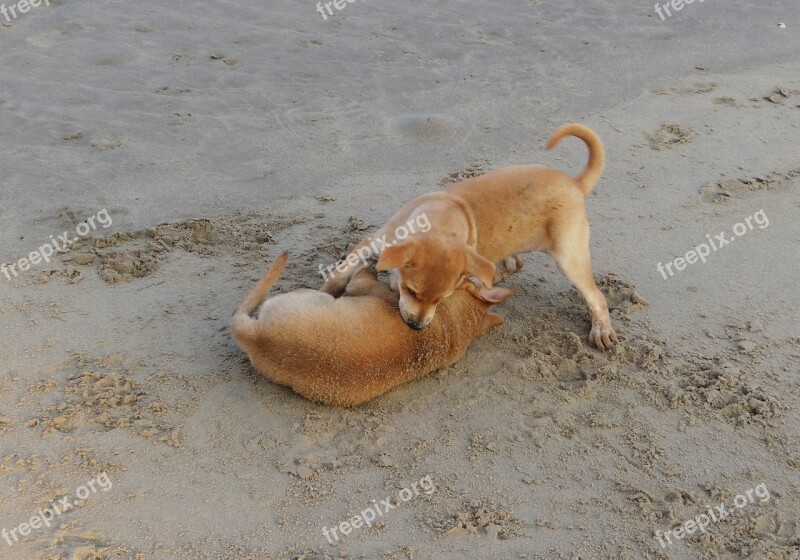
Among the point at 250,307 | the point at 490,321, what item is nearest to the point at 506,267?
the point at 490,321

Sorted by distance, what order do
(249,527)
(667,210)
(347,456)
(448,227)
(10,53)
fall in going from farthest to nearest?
(10,53) < (667,210) < (448,227) < (347,456) < (249,527)

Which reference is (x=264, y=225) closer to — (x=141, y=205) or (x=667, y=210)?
(x=141, y=205)

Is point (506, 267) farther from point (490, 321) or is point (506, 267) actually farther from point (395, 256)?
point (395, 256)

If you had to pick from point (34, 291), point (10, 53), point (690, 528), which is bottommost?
point (690, 528)

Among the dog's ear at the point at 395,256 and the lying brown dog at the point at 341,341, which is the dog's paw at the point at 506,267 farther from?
the dog's ear at the point at 395,256

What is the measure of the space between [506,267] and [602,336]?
3.35ft

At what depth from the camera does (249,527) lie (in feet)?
12.5

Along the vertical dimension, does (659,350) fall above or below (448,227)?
below

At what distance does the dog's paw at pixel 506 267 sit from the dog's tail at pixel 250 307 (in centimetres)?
172

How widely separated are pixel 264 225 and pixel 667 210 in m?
3.38

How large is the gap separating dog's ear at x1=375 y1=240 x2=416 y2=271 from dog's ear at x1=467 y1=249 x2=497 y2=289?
37 centimetres

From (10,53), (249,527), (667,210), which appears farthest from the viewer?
(10,53)

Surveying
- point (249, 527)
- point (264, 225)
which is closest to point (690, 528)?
point (249, 527)

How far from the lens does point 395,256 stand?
14.7ft
